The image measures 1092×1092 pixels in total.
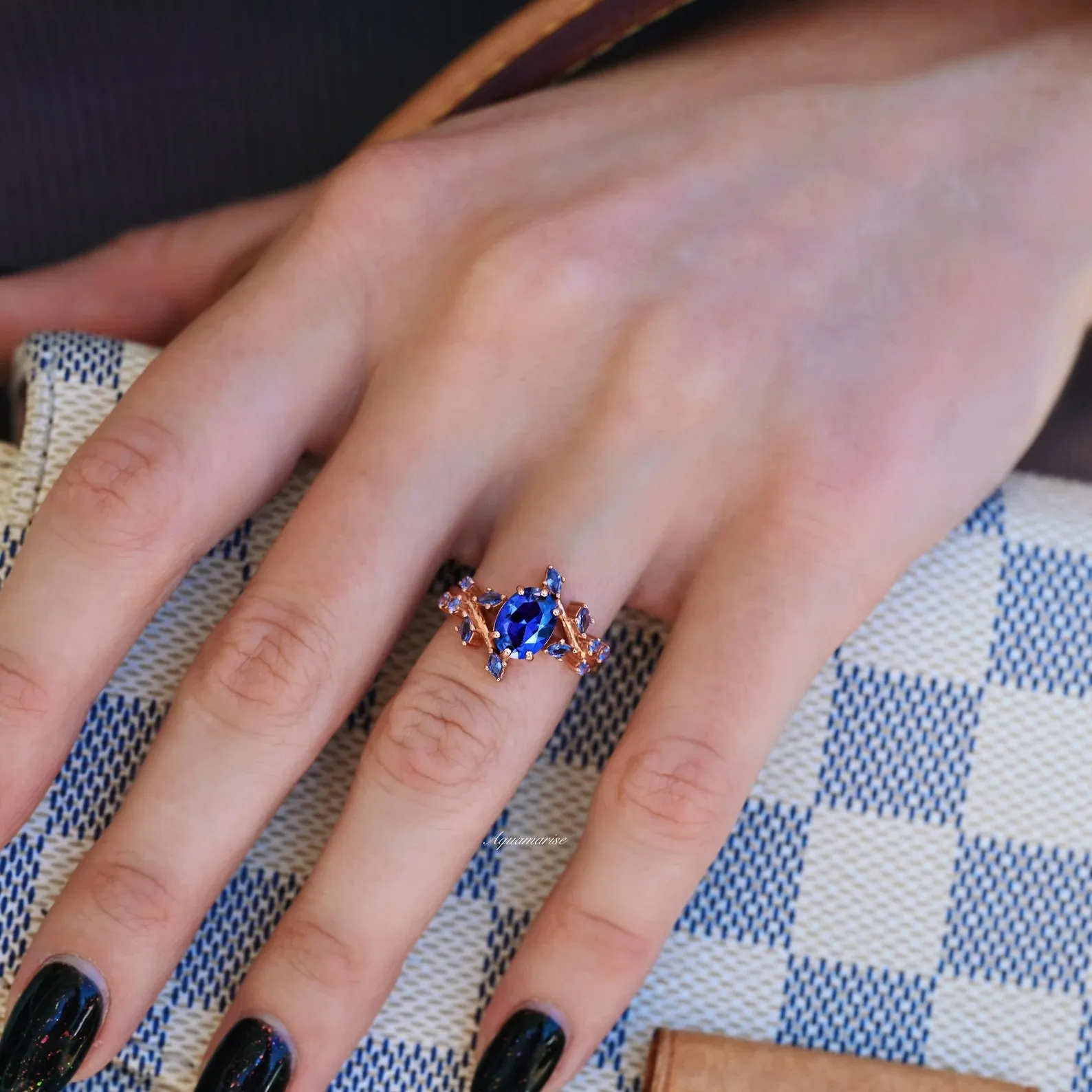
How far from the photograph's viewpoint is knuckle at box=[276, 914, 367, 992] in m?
0.53

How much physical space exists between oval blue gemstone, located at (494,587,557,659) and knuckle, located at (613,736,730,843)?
0.26 ft

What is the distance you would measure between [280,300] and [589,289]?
0.58 ft

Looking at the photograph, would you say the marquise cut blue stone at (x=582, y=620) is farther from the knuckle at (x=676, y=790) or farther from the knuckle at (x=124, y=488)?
the knuckle at (x=124, y=488)

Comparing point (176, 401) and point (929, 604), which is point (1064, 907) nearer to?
point (929, 604)

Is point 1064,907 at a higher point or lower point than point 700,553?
Result: lower

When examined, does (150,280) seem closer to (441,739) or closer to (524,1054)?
(441,739)

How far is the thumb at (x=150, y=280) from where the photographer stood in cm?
76

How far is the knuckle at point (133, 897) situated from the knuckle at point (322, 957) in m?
0.06

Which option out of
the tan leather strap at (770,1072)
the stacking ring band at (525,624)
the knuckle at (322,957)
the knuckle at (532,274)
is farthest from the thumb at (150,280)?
the tan leather strap at (770,1072)

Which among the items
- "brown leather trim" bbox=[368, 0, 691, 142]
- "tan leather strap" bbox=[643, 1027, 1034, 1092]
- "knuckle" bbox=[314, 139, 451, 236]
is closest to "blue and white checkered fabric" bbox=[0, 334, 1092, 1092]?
"tan leather strap" bbox=[643, 1027, 1034, 1092]

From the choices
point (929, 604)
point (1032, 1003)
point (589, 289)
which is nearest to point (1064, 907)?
point (1032, 1003)

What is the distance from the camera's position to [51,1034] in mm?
527

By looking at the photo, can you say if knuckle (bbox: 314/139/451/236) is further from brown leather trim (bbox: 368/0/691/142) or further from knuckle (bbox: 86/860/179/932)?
knuckle (bbox: 86/860/179/932)

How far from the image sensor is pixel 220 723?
55 centimetres
